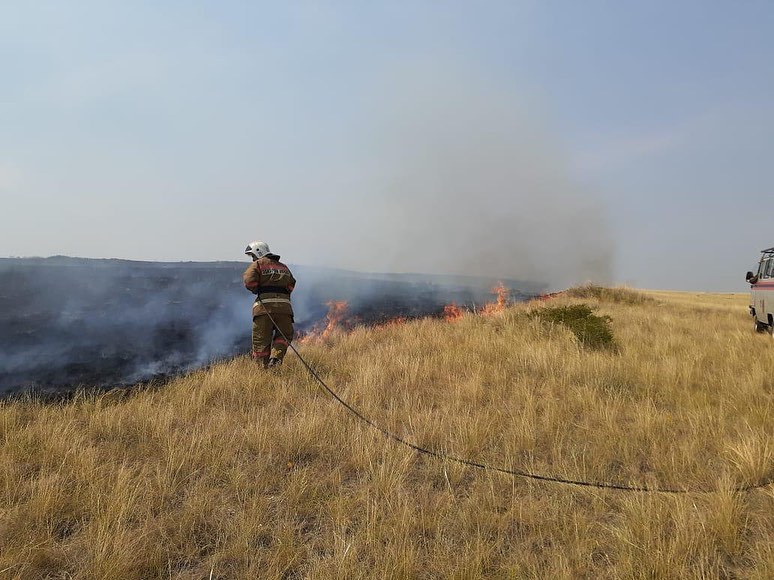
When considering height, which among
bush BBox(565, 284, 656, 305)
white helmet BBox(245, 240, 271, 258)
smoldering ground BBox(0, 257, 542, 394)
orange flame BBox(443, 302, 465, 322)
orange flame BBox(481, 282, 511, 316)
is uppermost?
white helmet BBox(245, 240, 271, 258)

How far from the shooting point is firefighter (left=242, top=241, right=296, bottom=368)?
7109 millimetres

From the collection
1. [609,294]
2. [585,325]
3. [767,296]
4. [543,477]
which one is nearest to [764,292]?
[767,296]

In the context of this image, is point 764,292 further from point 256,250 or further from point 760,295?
point 256,250

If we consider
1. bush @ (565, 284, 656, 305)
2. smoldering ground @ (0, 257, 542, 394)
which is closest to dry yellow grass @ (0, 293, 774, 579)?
smoldering ground @ (0, 257, 542, 394)

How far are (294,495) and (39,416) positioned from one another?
3.49m

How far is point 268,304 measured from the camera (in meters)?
7.21

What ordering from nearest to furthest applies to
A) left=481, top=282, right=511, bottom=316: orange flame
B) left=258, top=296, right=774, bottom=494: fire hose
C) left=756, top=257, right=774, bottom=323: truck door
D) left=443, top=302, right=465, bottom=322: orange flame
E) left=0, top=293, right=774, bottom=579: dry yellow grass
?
left=0, top=293, right=774, bottom=579: dry yellow grass, left=258, top=296, right=774, bottom=494: fire hose, left=756, top=257, right=774, bottom=323: truck door, left=443, top=302, right=465, bottom=322: orange flame, left=481, top=282, right=511, bottom=316: orange flame

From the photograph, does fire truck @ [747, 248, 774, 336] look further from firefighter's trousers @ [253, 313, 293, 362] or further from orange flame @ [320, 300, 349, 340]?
orange flame @ [320, 300, 349, 340]

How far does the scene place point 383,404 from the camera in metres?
5.33

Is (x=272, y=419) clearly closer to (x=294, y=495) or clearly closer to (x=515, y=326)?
(x=294, y=495)

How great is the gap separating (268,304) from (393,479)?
4.68m

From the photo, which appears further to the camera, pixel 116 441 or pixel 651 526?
pixel 116 441

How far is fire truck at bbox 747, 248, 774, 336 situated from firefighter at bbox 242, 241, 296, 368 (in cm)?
1155

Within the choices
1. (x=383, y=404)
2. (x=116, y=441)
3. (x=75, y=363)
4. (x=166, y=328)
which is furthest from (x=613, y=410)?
(x=166, y=328)
